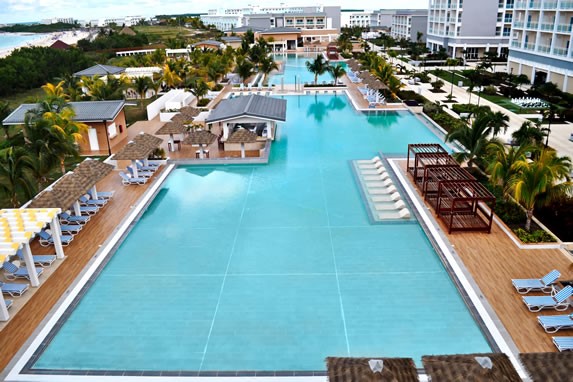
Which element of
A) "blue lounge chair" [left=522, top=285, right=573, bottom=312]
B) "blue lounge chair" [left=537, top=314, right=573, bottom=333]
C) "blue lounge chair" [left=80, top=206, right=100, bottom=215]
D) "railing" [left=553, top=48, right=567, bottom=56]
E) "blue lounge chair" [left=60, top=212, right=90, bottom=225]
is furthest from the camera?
"railing" [left=553, top=48, right=567, bottom=56]

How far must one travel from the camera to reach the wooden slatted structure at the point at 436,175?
58.9ft

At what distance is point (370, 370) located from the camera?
7.49 meters

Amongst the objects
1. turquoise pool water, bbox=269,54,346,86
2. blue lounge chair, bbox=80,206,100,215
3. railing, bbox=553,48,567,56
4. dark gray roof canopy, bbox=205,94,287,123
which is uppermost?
railing, bbox=553,48,567,56

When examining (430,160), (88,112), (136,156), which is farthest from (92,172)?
(430,160)

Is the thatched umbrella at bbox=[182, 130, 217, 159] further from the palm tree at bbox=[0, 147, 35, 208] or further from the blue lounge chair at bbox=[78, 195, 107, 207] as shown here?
the palm tree at bbox=[0, 147, 35, 208]

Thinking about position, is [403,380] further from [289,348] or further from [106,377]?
[106,377]

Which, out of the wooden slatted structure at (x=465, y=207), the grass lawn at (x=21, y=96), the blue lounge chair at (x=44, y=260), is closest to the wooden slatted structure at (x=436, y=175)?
the wooden slatted structure at (x=465, y=207)

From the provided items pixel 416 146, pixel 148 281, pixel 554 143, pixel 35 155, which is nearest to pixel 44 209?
pixel 148 281

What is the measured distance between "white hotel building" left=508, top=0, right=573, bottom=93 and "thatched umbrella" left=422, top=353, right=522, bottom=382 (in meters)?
36.9

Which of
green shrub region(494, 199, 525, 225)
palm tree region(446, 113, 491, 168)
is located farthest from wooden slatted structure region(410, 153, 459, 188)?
green shrub region(494, 199, 525, 225)

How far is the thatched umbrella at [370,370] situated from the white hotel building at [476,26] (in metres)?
62.8

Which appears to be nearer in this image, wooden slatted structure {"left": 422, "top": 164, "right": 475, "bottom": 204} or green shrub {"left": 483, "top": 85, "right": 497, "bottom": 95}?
wooden slatted structure {"left": 422, "top": 164, "right": 475, "bottom": 204}

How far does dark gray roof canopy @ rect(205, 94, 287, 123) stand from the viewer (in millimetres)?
26922

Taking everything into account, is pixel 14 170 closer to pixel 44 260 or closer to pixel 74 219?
pixel 74 219
